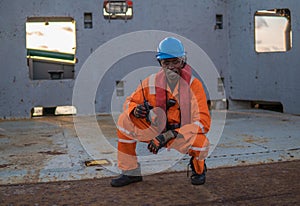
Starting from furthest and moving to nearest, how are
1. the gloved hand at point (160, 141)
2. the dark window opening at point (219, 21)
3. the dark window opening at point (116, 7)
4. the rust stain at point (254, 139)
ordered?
the dark window opening at point (219, 21), the dark window opening at point (116, 7), the rust stain at point (254, 139), the gloved hand at point (160, 141)

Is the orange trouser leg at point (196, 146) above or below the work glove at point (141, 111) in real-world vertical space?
below

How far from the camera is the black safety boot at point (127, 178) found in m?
3.02

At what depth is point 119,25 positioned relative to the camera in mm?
7242

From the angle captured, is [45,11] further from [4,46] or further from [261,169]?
[261,169]

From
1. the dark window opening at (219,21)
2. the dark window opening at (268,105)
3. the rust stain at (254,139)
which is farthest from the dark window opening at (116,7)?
the rust stain at (254,139)

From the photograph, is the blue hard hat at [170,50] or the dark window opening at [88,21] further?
the dark window opening at [88,21]

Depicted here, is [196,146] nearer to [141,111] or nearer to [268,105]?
[141,111]

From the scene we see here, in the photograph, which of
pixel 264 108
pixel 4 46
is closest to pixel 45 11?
pixel 4 46

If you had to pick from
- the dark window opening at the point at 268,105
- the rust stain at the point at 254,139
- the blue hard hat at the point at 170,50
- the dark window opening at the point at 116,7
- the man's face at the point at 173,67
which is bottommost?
the rust stain at the point at 254,139

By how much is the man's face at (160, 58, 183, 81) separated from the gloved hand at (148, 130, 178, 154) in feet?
1.47

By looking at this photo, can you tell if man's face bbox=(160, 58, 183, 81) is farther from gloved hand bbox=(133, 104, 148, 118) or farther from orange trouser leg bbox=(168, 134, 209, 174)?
orange trouser leg bbox=(168, 134, 209, 174)

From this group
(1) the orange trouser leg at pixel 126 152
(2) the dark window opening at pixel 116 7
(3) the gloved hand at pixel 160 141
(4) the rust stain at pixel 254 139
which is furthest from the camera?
(2) the dark window opening at pixel 116 7

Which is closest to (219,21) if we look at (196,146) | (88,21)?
(88,21)

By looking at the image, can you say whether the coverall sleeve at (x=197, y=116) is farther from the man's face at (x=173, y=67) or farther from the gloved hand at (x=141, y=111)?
the gloved hand at (x=141, y=111)
